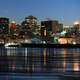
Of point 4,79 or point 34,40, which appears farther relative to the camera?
point 34,40

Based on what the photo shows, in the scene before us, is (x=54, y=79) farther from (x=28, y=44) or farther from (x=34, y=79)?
(x=28, y=44)

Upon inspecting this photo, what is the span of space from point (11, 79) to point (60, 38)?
226ft

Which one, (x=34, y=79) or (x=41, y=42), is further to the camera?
(x=41, y=42)

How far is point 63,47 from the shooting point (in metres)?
88.2

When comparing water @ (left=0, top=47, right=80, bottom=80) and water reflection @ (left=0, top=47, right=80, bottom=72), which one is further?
water reflection @ (left=0, top=47, right=80, bottom=72)

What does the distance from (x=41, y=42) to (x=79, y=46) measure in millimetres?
8448

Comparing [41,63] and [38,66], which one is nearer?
[38,66]

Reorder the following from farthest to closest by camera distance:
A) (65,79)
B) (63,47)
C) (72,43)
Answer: (63,47)
(72,43)
(65,79)

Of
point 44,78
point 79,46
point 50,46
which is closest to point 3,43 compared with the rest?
point 50,46

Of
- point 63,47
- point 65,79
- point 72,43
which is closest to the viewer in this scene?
point 65,79

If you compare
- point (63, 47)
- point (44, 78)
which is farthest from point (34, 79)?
point (63, 47)

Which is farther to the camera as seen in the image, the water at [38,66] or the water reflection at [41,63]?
the water reflection at [41,63]

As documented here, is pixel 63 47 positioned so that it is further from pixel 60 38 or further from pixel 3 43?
pixel 3 43

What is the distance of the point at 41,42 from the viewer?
84.1 metres
